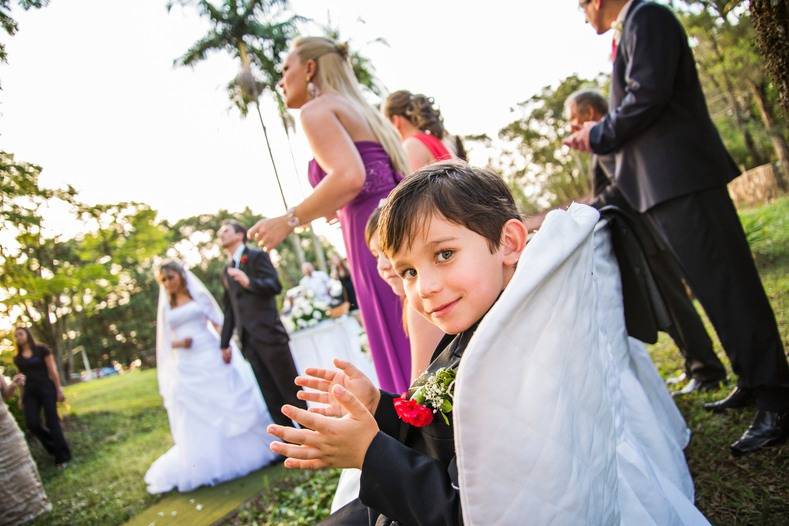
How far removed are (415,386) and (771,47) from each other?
2033mm

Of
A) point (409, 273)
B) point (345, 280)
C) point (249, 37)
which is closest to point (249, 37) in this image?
point (249, 37)

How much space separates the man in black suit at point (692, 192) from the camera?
2.31 m

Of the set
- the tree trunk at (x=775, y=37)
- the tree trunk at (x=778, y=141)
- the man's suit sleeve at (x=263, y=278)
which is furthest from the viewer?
the tree trunk at (x=778, y=141)

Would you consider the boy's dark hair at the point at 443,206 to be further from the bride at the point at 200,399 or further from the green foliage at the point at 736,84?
the green foliage at the point at 736,84

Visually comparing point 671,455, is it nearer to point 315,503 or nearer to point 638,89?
point 638,89

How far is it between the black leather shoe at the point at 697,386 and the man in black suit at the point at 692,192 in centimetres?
105

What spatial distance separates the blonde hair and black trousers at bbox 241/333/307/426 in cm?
322

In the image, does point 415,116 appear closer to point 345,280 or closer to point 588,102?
point 588,102

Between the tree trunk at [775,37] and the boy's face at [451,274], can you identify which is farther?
the tree trunk at [775,37]

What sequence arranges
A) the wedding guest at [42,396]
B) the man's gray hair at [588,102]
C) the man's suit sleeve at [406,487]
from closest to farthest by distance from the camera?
1. the man's suit sleeve at [406,487]
2. the man's gray hair at [588,102]
3. the wedding guest at [42,396]

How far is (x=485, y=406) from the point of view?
37.9 inches

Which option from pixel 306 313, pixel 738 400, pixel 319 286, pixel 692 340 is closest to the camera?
pixel 738 400

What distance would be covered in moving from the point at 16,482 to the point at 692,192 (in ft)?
15.9

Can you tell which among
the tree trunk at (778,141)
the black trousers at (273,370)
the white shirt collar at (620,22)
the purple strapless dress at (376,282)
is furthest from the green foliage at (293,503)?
the tree trunk at (778,141)
